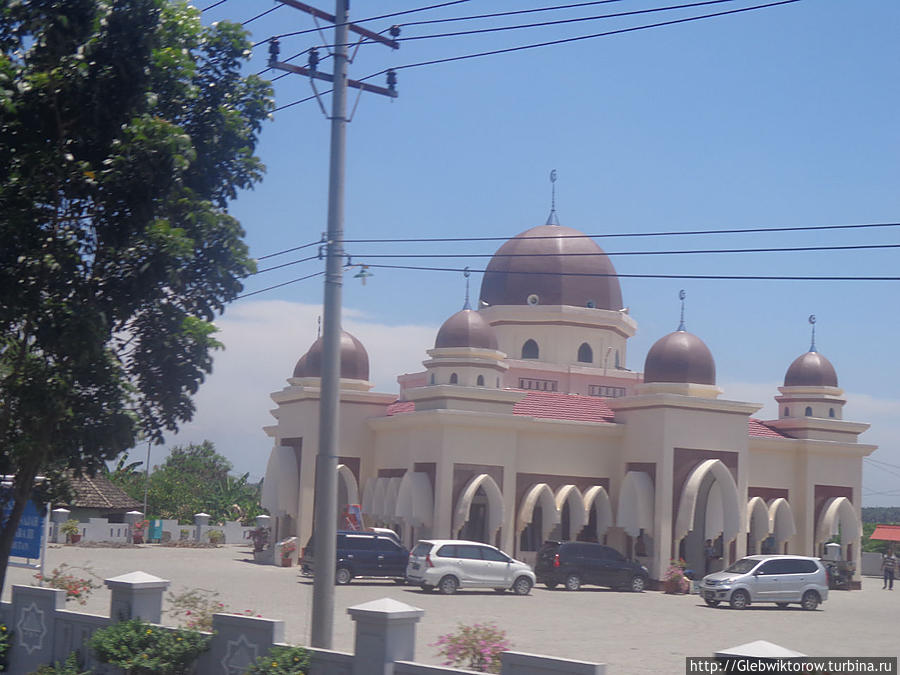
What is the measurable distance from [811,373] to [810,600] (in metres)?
14.8

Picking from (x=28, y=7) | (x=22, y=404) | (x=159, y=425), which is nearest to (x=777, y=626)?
(x=159, y=425)

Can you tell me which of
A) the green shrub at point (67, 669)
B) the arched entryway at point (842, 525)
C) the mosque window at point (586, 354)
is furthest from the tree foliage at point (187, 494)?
the green shrub at point (67, 669)

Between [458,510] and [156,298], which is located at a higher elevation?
[156,298]

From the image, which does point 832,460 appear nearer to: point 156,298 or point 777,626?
point 777,626

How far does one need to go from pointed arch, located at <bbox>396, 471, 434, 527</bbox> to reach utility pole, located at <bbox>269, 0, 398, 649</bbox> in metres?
21.2

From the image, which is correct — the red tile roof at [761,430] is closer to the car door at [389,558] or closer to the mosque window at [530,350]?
the mosque window at [530,350]

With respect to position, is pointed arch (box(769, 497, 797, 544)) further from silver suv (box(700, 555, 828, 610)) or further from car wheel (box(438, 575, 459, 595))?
car wheel (box(438, 575, 459, 595))

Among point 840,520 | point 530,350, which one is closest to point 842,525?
point 840,520

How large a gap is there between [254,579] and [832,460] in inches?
892

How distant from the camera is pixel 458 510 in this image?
33.9 meters

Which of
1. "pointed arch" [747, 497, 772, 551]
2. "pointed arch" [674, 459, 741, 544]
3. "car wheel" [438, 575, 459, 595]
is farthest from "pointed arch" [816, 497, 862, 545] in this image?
"car wheel" [438, 575, 459, 595]

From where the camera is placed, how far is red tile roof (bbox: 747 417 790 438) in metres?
39.6

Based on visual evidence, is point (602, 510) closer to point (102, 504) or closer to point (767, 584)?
point (767, 584)

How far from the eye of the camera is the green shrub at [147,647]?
490 inches
